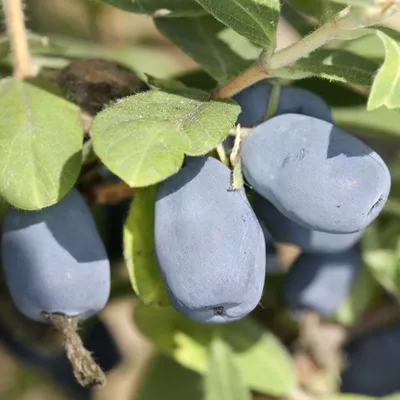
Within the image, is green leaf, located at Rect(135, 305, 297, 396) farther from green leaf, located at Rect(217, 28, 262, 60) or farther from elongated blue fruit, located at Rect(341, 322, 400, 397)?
green leaf, located at Rect(217, 28, 262, 60)

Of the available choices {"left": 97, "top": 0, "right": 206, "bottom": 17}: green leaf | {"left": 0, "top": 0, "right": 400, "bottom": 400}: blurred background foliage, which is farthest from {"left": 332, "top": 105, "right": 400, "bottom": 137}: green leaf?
{"left": 97, "top": 0, "right": 206, "bottom": 17}: green leaf

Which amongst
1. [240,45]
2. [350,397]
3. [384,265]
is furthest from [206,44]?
[350,397]

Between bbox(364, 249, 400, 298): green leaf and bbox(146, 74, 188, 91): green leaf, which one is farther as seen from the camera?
bbox(364, 249, 400, 298): green leaf

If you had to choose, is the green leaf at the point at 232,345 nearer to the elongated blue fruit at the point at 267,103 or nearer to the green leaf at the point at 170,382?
the green leaf at the point at 170,382

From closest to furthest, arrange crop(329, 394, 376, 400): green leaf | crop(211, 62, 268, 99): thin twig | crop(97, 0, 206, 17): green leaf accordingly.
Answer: crop(211, 62, 268, 99): thin twig
crop(97, 0, 206, 17): green leaf
crop(329, 394, 376, 400): green leaf

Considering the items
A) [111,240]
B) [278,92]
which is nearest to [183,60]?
[111,240]

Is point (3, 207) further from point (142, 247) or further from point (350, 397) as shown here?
point (350, 397)

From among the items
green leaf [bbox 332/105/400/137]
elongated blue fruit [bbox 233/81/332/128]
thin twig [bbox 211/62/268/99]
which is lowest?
green leaf [bbox 332/105/400/137]
